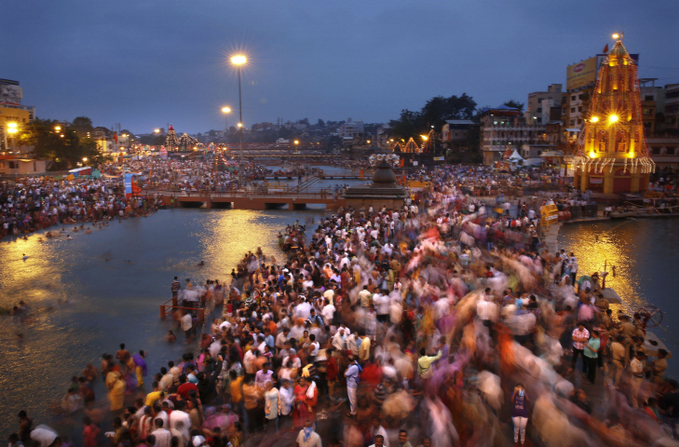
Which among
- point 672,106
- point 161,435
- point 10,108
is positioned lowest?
point 161,435

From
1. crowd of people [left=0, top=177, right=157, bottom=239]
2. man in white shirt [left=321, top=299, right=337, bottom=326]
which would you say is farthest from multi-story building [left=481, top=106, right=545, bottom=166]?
man in white shirt [left=321, top=299, right=337, bottom=326]

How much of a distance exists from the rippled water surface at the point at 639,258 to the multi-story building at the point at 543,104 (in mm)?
43417

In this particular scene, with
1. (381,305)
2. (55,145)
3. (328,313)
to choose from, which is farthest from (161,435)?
(55,145)

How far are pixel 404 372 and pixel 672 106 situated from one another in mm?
53900

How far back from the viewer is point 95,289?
15.2m

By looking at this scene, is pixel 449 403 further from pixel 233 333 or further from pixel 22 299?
pixel 22 299

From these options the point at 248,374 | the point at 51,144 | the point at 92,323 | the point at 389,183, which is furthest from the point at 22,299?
the point at 51,144

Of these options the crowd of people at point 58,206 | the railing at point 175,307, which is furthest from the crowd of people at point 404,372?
the crowd of people at point 58,206

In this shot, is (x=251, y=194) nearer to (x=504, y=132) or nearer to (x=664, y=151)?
(x=664, y=151)

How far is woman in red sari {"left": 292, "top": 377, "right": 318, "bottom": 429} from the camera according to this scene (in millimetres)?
6555

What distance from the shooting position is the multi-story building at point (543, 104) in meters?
67.2

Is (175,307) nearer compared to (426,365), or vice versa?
(426,365)

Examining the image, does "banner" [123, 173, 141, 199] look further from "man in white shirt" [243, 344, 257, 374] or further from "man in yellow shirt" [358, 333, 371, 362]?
"man in yellow shirt" [358, 333, 371, 362]

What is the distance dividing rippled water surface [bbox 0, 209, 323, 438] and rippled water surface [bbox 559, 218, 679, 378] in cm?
1222
